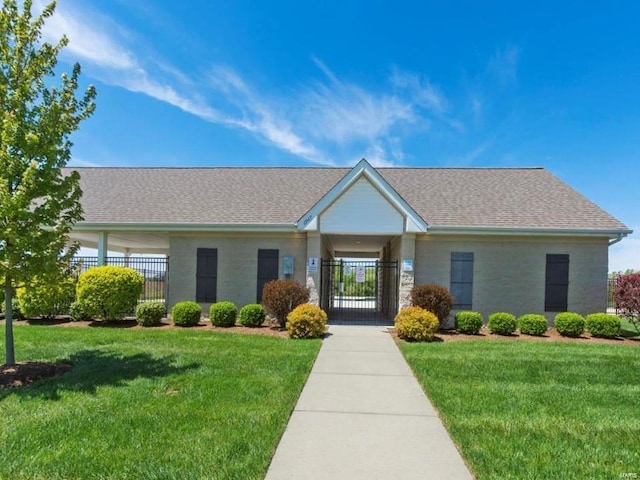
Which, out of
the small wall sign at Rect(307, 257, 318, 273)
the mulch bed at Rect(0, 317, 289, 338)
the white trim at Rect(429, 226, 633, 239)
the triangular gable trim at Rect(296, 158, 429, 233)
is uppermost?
the triangular gable trim at Rect(296, 158, 429, 233)

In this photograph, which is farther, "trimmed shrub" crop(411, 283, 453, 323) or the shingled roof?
the shingled roof

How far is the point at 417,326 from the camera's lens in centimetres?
1103

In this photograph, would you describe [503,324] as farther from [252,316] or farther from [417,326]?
[252,316]

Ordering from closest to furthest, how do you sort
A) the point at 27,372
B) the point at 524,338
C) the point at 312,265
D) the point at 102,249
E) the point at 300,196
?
the point at 27,372 → the point at 524,338 → the point at 312,265 → the point at 102,249 → the point at 300,196

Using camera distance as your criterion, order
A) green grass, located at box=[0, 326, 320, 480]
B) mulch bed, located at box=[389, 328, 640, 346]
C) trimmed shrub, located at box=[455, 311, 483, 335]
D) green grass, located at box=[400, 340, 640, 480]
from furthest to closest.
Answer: trimmed shrub, located at box=[455, 311, 483, 335]
mulch bed, located at box=[389, 328, 640, 346]
green grass, located at box=[400, 340, 640, 480]
green grass, located at box=[0, 326, 320, 480]

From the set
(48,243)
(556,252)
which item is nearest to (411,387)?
(48,243)

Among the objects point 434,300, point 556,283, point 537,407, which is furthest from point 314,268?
point 537,407

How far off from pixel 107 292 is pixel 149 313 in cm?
148

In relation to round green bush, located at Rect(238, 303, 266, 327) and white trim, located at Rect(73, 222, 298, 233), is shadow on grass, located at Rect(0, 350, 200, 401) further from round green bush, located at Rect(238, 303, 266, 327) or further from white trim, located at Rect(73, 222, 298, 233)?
white trim, located at Rect(73, 222, 298, 233)

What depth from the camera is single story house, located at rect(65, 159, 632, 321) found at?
13742 mm

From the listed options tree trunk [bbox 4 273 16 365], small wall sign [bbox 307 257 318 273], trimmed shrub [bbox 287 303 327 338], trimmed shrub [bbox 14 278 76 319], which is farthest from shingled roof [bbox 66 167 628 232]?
tree trunk [bbox 4 273 16 365]

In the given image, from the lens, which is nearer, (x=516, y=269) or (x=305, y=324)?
(x=305, y=324)

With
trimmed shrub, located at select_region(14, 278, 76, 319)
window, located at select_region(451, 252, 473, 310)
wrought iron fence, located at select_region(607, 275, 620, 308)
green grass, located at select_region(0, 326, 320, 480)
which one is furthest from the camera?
wrought iron fence, located at select_region(607, 275, 620, 308)

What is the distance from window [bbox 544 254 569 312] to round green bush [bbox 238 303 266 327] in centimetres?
951
